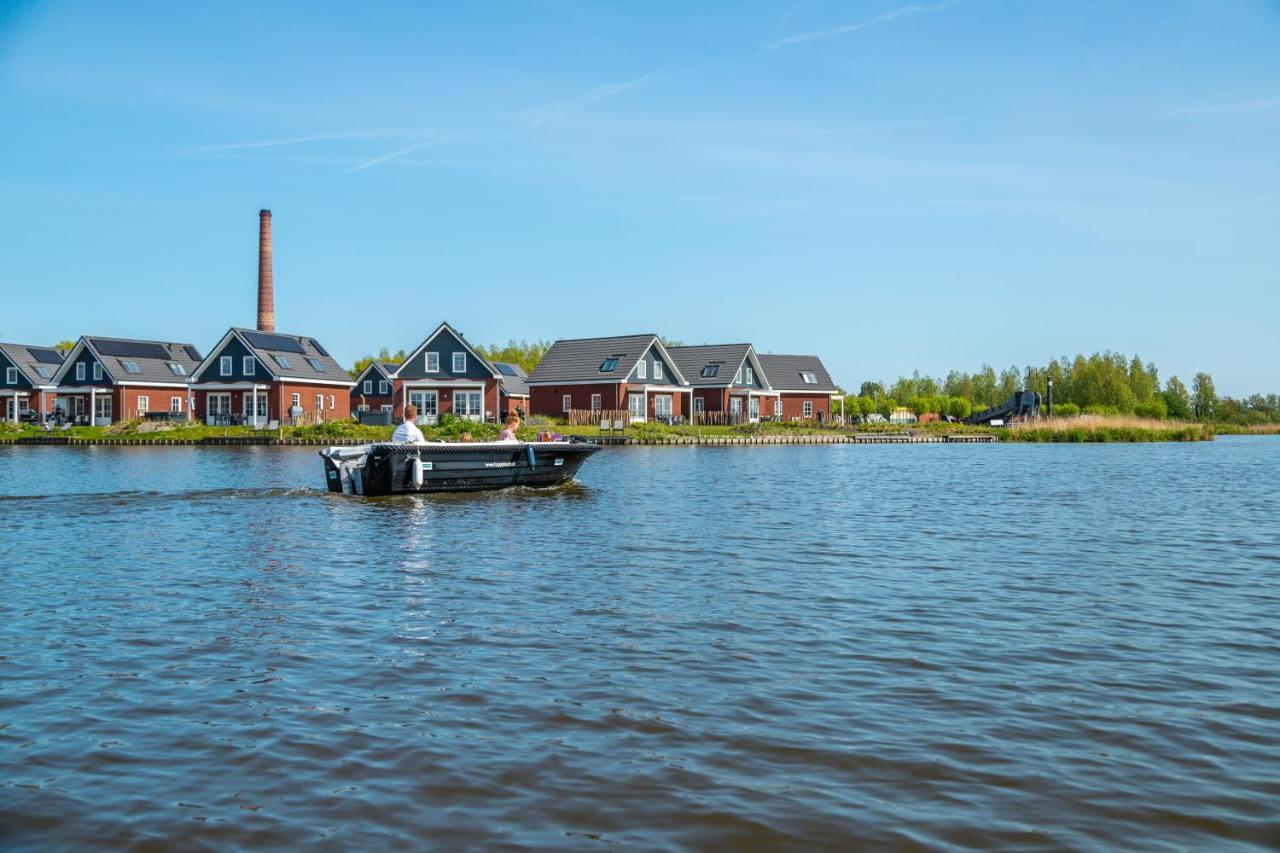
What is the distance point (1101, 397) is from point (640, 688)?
4260 inches

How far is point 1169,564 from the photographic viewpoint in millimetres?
13844

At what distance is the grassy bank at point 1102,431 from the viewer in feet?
207

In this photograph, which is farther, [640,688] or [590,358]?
[590,358]

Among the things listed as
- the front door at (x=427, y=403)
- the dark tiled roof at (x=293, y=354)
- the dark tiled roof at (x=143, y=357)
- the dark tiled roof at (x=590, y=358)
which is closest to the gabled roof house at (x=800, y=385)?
the dark tiled roof at (x=590, y=358)

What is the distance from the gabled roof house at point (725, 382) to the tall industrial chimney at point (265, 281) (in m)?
29.5

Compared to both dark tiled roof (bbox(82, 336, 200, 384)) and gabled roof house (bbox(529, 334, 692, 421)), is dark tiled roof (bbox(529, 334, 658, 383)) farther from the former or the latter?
dark tiled roof (bbox(82, 336, 200, 384))

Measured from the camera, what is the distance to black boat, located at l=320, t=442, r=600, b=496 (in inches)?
928

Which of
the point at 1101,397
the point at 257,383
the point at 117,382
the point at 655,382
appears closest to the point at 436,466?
the point at 655,382

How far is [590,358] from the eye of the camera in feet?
219

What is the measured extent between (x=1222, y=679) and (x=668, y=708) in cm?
442

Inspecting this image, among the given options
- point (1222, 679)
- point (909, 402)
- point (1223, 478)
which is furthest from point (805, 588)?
point (909, 402)

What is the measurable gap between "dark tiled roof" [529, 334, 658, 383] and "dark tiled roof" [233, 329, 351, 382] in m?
14.2

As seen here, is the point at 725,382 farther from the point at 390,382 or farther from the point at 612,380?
the point at 390,382

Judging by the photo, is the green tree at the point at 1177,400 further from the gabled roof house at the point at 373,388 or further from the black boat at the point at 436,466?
the black boat at the point at 436,466
